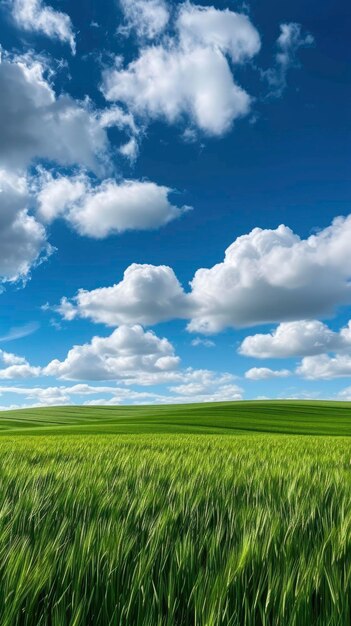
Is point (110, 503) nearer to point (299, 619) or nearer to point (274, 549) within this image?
point (274, 549)

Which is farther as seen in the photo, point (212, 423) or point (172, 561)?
point (212, 423)

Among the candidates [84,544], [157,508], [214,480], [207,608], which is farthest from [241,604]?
[214,480]

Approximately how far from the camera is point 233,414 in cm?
4547

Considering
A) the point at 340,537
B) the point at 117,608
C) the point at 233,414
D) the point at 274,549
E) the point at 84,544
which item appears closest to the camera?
the point at 117,608

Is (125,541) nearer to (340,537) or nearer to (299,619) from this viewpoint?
(299,619)

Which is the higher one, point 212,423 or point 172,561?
point 172,561

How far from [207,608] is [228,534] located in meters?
0.86

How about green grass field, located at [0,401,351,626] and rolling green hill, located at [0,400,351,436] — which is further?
rolling green hill, located at [0,400,351,436]

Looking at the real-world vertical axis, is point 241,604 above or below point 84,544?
below

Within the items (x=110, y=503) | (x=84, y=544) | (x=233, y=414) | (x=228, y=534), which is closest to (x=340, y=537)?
(x=228, y=534)

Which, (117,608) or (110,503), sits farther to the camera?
(110,503)

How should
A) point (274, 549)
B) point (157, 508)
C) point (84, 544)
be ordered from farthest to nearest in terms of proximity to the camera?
point (157, 508) < point (274, 549) < point (84, 544)

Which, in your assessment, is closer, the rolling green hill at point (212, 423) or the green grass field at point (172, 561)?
the green grass field at point (172, 561)

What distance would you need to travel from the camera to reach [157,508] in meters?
2.96
